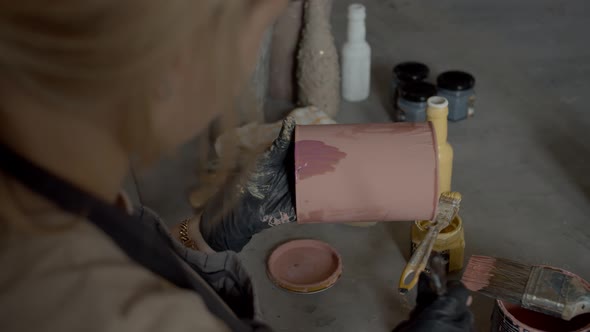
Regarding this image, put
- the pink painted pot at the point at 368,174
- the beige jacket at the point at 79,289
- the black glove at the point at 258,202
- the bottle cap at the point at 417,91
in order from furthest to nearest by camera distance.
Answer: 1. the bottle cap at the point at 417,91
2. the black glove at the point at 258,202
3. the pink painted pot at the point at 368,174
4. the beige jacket at the point at 79,289

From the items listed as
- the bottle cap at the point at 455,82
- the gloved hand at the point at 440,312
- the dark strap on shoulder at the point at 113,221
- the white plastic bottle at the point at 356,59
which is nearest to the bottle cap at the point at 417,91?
the bottle cap at the point at 455,82

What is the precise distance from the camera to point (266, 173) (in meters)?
1.26

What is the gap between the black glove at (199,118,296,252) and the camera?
1259mm

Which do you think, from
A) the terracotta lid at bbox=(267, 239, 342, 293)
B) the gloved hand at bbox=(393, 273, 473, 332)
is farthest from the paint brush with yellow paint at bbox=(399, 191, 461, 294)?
the terracotta lid at bbox=(267, 239, 342, 293)

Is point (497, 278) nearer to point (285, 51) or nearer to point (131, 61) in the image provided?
point (131, 61)

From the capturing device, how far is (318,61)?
187 centimetres

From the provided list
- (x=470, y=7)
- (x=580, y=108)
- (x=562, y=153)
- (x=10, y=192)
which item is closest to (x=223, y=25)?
(x=10, y=192)

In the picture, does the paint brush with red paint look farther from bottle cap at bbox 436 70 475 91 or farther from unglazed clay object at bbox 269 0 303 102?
unglazed clay object at bbox 269 0 303 102

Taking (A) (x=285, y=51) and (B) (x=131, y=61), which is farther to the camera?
(A) (x=285, y=51)

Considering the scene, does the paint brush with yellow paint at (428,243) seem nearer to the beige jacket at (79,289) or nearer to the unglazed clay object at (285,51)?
the beige jacket at (79,289)

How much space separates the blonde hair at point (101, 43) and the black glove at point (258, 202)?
2.17 ft

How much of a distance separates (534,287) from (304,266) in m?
0.51

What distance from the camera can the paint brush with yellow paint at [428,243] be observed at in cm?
109

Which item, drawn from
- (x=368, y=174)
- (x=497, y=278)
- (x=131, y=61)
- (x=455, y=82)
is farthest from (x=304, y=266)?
(x=131, y=61)
